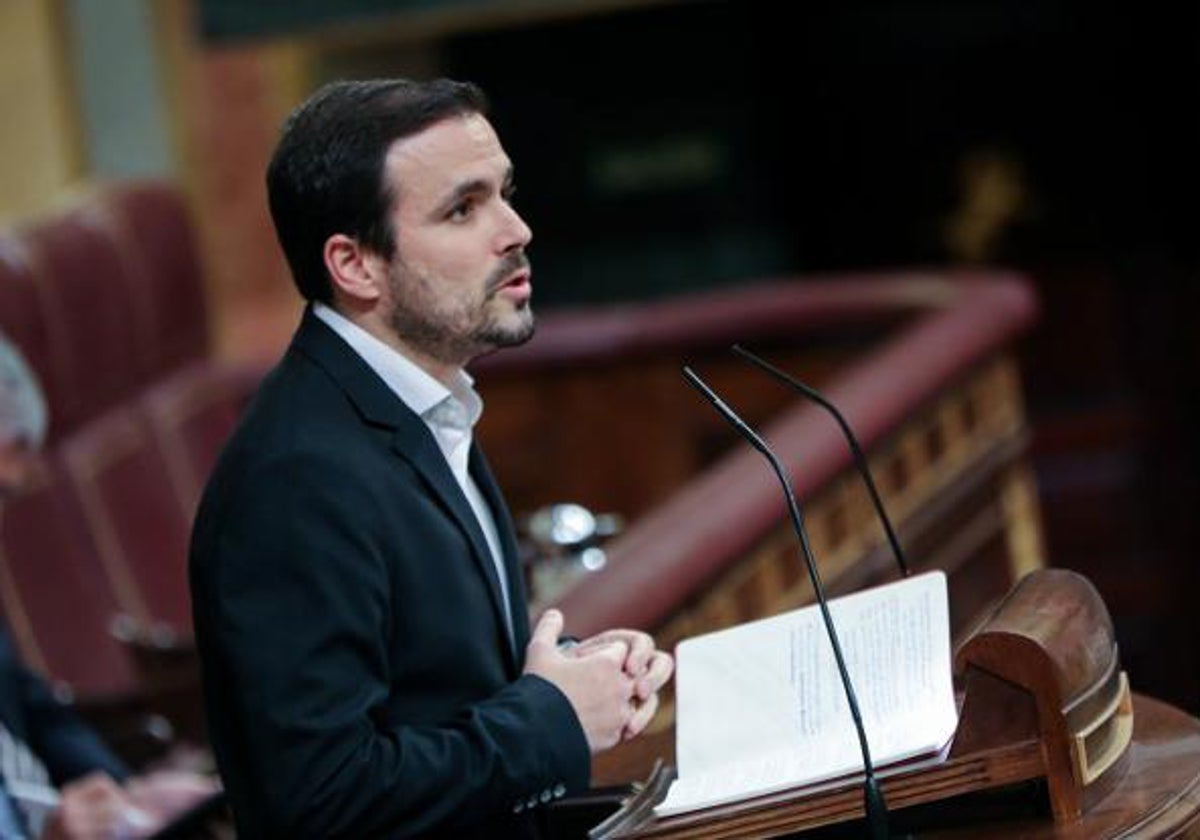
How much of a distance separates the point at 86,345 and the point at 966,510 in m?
1.74

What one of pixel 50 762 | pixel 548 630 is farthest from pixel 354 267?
pixel 50 762

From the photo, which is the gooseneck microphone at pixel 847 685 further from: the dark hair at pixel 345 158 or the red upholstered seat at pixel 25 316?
the red upholstered seat at pixel 25 316

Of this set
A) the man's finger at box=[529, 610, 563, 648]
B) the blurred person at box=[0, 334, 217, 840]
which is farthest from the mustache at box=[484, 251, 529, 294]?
the blurred person at box=[0, 334, 217, 840]

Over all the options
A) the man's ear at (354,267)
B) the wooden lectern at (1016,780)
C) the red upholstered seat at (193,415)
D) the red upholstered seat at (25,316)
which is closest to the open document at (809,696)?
the wooden lectern at (1016,780)

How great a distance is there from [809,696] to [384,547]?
14.4 inches

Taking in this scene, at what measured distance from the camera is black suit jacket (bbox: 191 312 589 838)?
2158 mm

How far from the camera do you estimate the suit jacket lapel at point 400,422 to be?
7.49 ft

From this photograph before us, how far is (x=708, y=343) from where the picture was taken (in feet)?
21.7

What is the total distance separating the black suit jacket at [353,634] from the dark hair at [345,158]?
0.30 feet

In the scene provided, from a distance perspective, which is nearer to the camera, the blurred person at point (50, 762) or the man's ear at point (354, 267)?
the man's ear at point (354, 267)

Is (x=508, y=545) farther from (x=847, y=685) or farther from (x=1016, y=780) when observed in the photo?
(x=1016, y=780)

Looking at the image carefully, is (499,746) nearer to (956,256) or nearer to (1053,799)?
(1053,799)

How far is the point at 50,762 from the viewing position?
3.91 m

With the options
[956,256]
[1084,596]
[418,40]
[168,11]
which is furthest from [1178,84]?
[1084,596]
